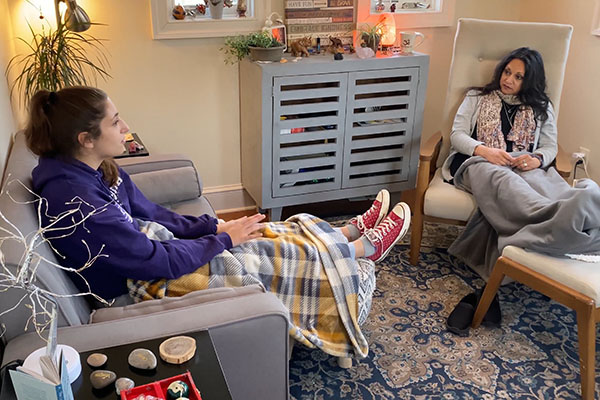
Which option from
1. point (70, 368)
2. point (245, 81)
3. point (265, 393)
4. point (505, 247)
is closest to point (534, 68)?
point (505, 247)

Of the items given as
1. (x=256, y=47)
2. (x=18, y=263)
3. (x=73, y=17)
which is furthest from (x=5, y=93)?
(x=18, y=263)

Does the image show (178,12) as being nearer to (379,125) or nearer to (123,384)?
(379,125)

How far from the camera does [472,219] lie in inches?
104

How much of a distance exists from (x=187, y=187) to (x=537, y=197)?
1.42 meters

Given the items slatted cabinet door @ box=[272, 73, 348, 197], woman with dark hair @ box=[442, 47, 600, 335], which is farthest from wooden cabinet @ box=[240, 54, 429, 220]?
woman with dark hair @ box=[442, 47, 600, 335]

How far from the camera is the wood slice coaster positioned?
127 cm

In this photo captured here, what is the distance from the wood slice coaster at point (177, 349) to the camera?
4.16 ft

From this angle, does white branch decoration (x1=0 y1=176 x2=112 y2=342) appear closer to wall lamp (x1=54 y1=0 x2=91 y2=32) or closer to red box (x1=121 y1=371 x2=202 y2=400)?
red box (x1=121 y1=371 x2=202 y2=400)

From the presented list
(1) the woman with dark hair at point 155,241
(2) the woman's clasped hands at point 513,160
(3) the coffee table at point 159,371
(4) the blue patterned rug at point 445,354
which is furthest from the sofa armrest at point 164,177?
(2) the woman's clasped hands at point 513,160

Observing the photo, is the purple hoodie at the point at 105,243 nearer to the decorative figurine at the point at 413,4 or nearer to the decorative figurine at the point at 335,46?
the decorative figurine at the point at 335,46

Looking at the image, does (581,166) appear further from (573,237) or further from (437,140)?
(573,237)

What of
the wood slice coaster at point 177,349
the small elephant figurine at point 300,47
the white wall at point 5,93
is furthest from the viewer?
the small elephant figurine at point 300,47

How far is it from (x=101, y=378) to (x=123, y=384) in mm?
50

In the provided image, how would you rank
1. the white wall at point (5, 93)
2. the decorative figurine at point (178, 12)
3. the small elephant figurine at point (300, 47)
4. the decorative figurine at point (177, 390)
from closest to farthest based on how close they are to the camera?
the decorative figurine at point (177, 390), the white wall at point (5, 93), the decorative figurine at point (178, 12), the small elephant figurine at point (300, 47)
